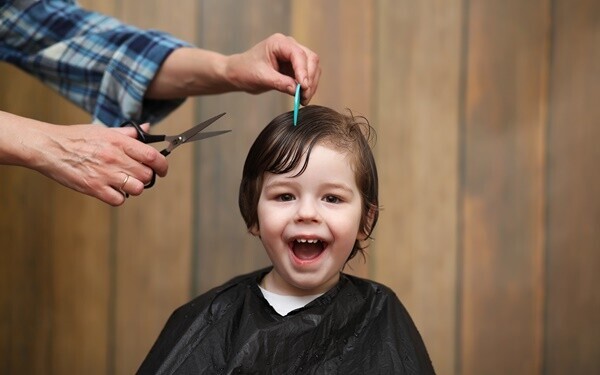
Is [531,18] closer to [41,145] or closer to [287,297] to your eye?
[287,297]

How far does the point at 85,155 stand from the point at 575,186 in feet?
4.47

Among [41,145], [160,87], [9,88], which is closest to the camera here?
[41,145]

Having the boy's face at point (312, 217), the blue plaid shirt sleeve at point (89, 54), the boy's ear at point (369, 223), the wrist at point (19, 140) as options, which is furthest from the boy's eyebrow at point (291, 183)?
the blue plaid shirt sleeve at point (89, 54)

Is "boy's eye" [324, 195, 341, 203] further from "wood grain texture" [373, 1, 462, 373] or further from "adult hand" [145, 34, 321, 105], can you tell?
"wood grain texture" [373, 1, 462, 373]

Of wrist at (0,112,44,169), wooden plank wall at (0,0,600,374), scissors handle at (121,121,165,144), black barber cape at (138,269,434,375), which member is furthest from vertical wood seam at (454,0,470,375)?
wrist at (0,112,44,169)

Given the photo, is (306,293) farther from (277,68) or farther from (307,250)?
(277,68)

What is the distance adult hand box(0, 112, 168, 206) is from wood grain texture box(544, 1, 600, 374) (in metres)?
1.24

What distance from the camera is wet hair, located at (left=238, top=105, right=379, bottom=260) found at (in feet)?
4.27

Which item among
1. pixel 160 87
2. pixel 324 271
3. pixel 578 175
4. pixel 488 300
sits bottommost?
pixel 488 300

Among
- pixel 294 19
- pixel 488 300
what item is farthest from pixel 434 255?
pixel 294 19

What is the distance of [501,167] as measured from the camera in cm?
207

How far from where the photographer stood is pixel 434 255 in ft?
6.83

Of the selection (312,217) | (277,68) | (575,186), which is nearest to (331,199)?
(312,217)

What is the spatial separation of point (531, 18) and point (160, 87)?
104 cm
